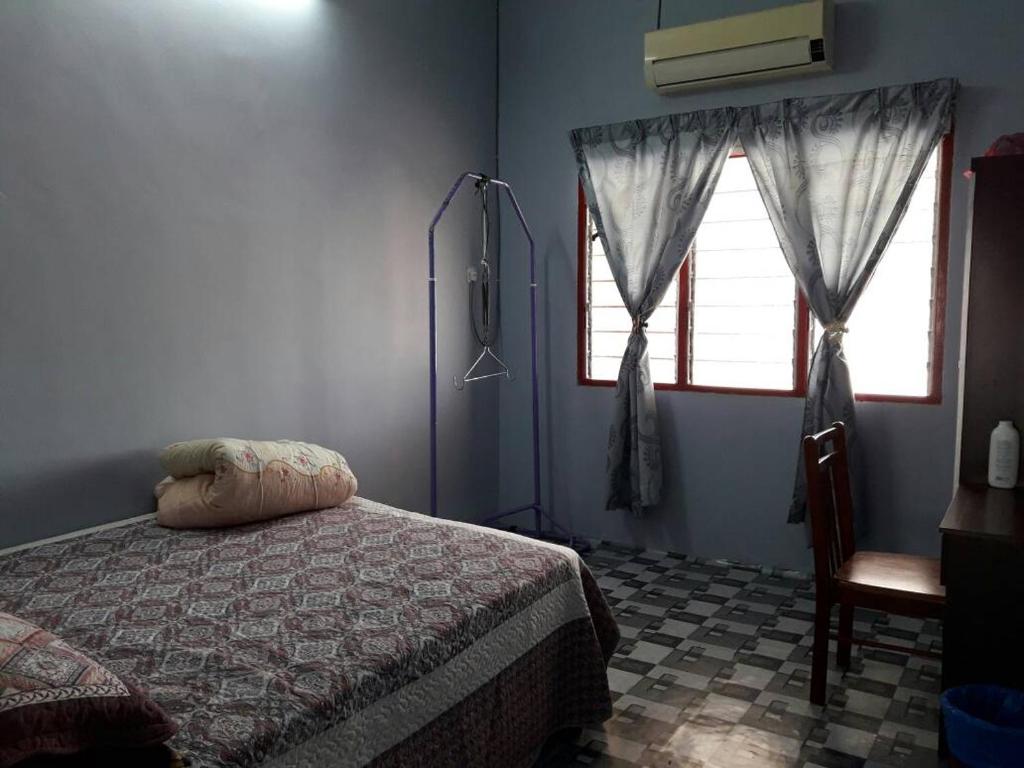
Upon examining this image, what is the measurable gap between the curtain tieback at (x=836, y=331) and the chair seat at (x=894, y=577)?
1055mm

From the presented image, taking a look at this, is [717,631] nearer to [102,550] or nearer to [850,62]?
[102,550]

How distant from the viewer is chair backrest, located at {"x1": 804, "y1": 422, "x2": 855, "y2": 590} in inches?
95.0

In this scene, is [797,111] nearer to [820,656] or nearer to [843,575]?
[843,575]

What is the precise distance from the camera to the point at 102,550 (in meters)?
2.31

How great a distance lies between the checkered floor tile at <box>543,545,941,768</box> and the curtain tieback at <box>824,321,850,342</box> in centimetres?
107


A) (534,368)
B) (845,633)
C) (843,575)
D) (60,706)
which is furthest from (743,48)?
(60,706)

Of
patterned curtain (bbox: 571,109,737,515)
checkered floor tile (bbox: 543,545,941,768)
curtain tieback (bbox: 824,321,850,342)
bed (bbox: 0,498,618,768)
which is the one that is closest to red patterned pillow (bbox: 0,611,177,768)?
bed (bbox: 0,498,618,768)

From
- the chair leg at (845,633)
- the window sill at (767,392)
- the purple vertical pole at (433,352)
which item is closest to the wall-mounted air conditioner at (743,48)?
the purple vertical pole at (433,352)

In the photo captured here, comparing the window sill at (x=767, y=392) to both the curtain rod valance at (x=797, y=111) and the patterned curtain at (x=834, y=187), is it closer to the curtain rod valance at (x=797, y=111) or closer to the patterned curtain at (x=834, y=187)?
the patterned curtain at (x=834, y=187)

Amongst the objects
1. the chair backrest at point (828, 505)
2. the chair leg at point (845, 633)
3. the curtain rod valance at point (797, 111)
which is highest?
the curtain rod valance at point (797, 111)

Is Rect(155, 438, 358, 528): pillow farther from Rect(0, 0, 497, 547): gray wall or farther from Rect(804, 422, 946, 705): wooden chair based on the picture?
Rect(804, 422, 946, 705): wooden chair

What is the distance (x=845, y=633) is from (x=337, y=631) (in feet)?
5.85

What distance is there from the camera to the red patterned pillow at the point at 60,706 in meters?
1.13

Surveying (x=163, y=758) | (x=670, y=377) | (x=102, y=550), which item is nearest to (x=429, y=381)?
(x=670, y=377)
